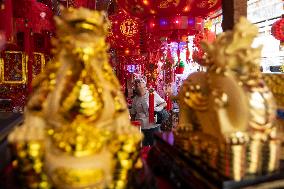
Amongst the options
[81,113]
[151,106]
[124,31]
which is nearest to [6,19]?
[81,113]

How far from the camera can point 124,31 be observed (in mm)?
4566

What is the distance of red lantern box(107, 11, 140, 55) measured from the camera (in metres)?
4.47

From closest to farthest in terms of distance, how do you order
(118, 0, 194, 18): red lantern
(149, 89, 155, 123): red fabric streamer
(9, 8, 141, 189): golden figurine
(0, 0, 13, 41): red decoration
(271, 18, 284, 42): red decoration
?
1. (9, 8, 141, 189): golden figurine
2. (0, 0, 13, 41): red decoration
3. (118, 0, 194, 18): red lantern
4. (149, 89, 155, 123): red fabric streamer
5. (271, 18, 284, 42): red decoration

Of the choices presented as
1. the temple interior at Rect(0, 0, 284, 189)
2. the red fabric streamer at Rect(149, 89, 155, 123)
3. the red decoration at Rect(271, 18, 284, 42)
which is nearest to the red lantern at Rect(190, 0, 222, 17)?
the temple interior at Rect(0, 0, 284, 189)

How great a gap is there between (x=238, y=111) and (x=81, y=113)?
0.53 meters

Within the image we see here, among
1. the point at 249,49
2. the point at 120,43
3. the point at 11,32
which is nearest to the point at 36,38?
the point at 120,43

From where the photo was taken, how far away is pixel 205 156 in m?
1.22

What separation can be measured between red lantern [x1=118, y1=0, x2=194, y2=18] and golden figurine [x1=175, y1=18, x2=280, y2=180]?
3.72 ft

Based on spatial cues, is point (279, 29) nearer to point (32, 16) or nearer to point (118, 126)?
point (32, 16)

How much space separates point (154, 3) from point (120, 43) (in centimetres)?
256

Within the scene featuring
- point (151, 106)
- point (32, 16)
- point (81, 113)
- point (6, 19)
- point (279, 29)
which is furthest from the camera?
point (279, 29)

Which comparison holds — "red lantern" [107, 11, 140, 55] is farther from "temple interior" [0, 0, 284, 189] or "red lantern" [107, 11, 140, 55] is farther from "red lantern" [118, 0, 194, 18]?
"temple interior" [0, 0, 284, 189]

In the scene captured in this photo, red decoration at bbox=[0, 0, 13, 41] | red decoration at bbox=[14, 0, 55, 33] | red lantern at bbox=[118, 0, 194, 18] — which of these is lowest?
red decoration at bbox=[0, 0, 13, 41]

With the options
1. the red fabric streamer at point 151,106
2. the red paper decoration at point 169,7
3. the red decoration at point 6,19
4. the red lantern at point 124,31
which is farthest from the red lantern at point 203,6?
the red lantern at point 124,31
